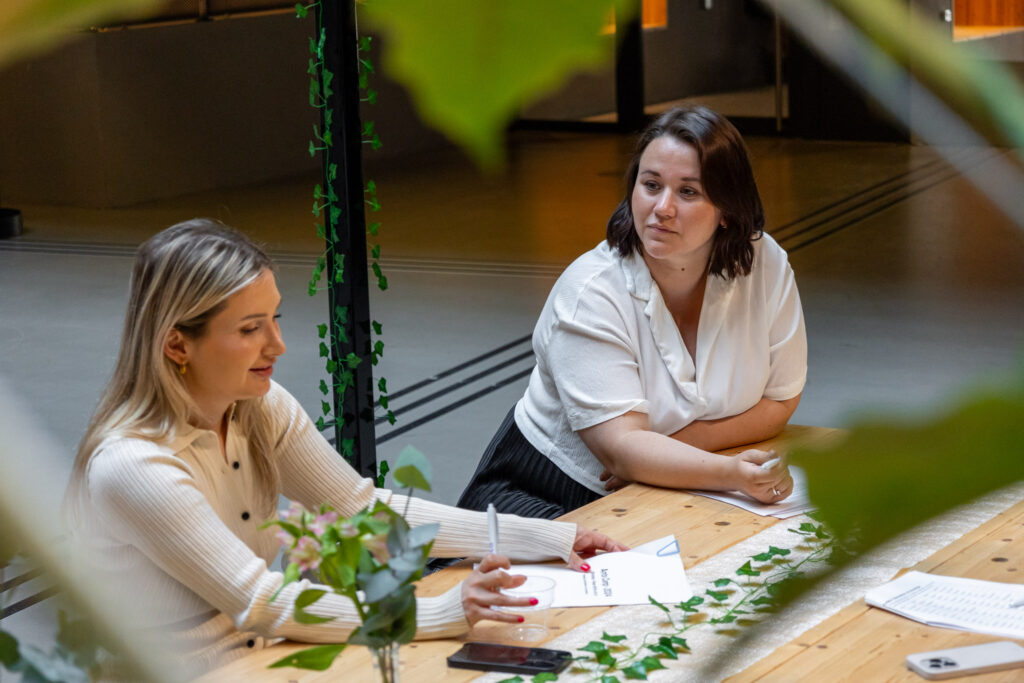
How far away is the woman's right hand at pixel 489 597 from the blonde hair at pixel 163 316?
1.62 feet

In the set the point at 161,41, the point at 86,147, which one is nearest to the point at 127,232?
the point at 86,147

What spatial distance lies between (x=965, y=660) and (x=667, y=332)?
987mm

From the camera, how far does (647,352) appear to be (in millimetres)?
2400

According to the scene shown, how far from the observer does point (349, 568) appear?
1143 mm

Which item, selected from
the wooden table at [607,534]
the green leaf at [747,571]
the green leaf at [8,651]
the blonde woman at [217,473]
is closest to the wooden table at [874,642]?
the green leaf at [747,571]

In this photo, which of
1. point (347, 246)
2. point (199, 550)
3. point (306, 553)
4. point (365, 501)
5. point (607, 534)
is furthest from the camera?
point (347, 246)

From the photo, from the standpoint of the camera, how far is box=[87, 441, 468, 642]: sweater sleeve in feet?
5.71

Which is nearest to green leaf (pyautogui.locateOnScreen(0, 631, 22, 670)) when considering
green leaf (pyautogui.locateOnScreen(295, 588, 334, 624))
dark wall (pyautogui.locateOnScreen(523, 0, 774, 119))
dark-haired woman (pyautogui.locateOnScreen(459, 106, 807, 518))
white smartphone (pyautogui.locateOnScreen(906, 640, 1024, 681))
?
green leaf (pyautogui.locateOnScreen(295, 588, 334, 624))

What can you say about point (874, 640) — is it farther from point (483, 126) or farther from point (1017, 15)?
point (483, 126)

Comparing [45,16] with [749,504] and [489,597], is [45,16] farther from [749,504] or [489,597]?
[749,504]

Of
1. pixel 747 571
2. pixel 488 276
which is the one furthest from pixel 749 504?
pixel 488 276

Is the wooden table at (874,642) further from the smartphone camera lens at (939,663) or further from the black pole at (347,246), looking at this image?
the black pole at (347,246)

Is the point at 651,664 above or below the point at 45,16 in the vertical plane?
below

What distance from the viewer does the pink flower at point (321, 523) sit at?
121cm
